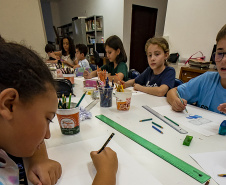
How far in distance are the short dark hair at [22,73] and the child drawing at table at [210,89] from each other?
0.74m

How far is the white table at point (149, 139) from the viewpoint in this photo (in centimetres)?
42

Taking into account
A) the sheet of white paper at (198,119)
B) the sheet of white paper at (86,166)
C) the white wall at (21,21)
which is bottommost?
the sheet of white paper at (198,119)

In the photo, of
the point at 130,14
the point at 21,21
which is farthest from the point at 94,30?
the point at 21,21

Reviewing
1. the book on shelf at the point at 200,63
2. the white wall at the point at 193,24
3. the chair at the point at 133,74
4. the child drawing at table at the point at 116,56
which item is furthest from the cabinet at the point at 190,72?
the child drawing at table at the point at 116,56

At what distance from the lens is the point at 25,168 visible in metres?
0.44

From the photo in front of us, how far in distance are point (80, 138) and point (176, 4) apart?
3.19 meters

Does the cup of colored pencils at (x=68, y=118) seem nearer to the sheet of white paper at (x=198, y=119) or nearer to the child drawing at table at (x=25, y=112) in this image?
the child drawing at table at (x=25, y=112)

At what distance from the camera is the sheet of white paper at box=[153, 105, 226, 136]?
65cm

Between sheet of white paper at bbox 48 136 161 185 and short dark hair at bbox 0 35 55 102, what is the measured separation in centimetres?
26

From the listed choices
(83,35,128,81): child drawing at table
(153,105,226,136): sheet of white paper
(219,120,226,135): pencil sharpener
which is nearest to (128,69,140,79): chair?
Result: (83,35,128,81): child drawing at table

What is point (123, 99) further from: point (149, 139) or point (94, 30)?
point (94, 30)

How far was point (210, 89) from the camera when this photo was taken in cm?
98

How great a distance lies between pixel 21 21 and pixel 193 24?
352 centimetres

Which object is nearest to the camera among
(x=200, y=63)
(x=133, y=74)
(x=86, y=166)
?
(x=86, y=166)
